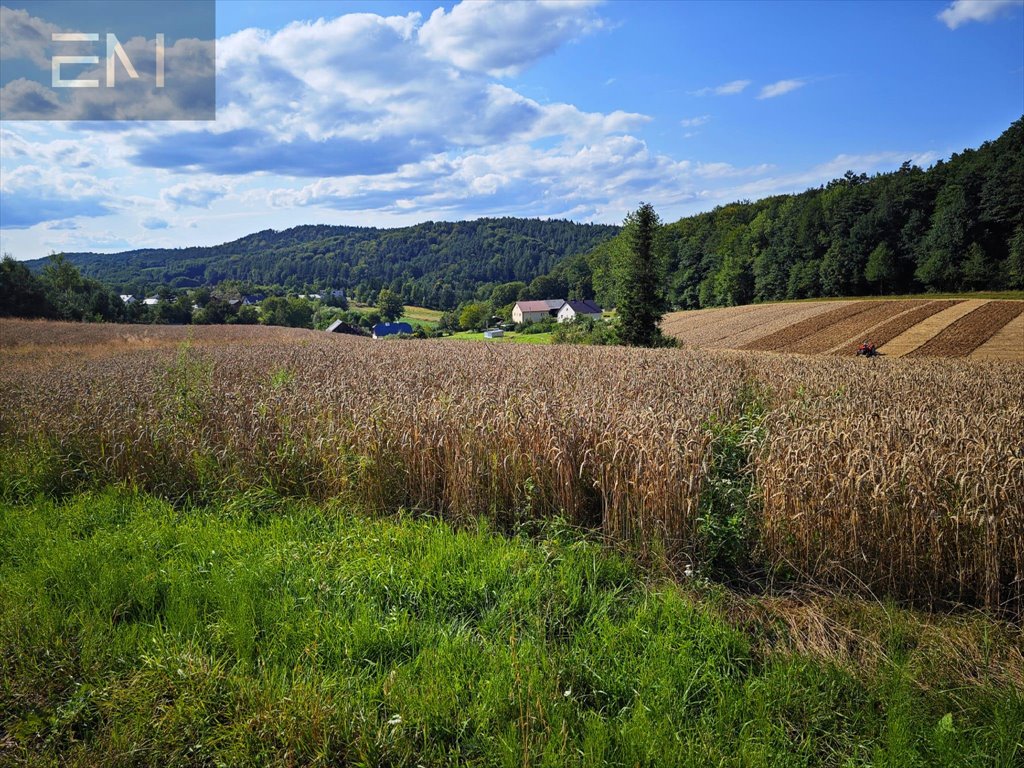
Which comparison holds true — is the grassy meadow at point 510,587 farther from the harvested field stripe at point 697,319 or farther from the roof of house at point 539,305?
the roof of house at point 539,305

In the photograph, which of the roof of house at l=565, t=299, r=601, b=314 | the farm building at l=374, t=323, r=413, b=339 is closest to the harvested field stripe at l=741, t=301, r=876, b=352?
the roof of house at l=565, t=299, r=601, b=314

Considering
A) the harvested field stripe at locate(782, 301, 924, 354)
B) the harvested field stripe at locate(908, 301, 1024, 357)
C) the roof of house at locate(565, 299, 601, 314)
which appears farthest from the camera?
the roof of house at locate(565, 299, 601, 314)

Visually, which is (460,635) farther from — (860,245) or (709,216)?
(709,216)

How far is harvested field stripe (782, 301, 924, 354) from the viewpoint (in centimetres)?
4000

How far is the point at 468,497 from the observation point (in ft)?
18.4

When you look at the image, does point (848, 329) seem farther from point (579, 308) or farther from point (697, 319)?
point (579, 308)

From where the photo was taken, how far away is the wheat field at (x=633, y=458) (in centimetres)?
427

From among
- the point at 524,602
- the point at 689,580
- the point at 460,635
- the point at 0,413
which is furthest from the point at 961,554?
the point at 0,413

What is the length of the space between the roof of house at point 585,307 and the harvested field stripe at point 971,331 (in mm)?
77396

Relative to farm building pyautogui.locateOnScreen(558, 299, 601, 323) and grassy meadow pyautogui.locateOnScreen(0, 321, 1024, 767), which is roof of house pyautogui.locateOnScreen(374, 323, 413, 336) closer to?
farm building pyautogui.locateOnScreen(558, 299, 601, 323)

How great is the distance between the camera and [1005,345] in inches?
1243

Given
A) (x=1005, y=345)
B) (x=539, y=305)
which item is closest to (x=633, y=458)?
(x=1005, y=345)

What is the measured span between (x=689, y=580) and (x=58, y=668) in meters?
4.56

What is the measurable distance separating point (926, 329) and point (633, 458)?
4535 cm
